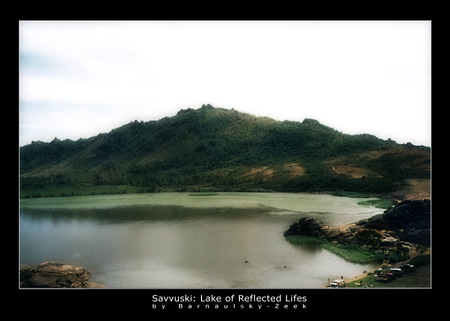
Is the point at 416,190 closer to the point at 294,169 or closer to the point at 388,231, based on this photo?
the point at 388,231

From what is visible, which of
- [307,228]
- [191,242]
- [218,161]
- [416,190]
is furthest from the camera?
[218,161]

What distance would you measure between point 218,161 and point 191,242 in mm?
17531

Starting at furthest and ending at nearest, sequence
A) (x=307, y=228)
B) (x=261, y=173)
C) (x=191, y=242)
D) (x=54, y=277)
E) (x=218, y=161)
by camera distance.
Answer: (x=218, y=161) < (x=261, y=173) < (x=307, y=228) < (x=191, y=242) < (x=54, y=277)

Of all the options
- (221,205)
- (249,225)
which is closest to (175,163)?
(221,205)

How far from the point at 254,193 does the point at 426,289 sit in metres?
14.5

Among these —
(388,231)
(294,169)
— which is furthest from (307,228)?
(294,169)

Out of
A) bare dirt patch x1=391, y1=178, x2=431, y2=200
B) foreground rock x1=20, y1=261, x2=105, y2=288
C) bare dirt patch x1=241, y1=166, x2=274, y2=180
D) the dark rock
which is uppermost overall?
bare dirt patch x1=241, y1=166, x2=274, y2=180

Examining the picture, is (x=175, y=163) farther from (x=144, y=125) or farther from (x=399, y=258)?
(x=399, y=258)

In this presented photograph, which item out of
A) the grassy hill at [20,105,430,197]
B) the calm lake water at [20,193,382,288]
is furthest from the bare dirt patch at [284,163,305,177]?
the calm lake water at [20,193,382,288]

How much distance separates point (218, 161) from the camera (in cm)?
2908

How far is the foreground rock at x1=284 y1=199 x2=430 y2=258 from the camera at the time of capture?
10.4m

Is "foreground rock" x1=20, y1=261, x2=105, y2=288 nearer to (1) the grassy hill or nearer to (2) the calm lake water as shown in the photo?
(2) the calm lake water

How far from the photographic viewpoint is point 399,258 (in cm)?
964

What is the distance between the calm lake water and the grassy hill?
2198 millimetres
